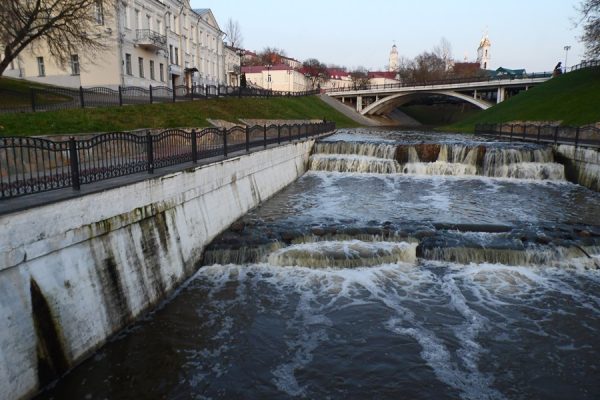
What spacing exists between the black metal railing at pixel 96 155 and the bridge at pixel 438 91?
57103 mm

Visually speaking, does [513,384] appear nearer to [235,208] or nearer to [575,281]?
[575,281]

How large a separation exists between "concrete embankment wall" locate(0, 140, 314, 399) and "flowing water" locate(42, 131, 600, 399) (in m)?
0.41

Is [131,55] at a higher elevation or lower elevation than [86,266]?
higher

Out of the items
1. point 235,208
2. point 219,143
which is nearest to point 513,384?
point 235,208

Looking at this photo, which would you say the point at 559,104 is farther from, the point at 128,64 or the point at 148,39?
the point at 128,64

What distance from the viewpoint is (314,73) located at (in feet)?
391

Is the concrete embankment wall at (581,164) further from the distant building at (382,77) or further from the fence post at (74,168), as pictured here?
the distant building at (382,77)

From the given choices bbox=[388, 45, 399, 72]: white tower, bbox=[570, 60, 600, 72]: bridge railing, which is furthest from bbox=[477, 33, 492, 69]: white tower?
bbox=[570, 60, 600, 72]: bridge railing

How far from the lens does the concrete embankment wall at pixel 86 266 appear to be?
573 cm

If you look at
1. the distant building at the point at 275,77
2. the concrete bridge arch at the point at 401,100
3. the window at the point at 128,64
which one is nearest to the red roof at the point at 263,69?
the distant building at the point at 275,77

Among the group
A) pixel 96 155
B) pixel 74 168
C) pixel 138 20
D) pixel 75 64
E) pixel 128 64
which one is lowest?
pixel 74 168

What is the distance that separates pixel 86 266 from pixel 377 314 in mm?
5296

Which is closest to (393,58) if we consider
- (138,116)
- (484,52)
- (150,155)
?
(484,52)

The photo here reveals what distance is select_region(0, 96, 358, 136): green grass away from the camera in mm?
16781
